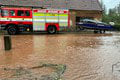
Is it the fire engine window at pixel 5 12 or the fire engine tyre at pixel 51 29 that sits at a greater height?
the fire engine window at pixel 5 12

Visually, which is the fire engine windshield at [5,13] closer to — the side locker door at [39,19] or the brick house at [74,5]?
the side locker door at [39,19]

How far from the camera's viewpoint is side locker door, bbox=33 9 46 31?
2250 cm

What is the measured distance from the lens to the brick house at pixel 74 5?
29.2 m

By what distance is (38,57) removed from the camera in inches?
Result: 402

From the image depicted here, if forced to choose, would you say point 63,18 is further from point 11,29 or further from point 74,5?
point 74,5

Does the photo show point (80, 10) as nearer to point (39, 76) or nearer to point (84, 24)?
point (84, 24)

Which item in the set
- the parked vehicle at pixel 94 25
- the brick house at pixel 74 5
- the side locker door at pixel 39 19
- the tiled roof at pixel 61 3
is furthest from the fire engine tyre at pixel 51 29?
the tiled roof at pixel 61 3

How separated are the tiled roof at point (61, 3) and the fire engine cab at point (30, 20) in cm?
647

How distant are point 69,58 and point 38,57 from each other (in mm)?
1280

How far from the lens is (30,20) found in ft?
73.4

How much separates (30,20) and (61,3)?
974cm

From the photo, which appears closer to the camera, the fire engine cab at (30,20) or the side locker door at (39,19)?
the fire engine cab at (30,20)

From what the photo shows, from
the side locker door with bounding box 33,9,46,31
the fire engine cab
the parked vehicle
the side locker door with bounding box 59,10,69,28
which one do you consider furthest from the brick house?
the side locker door with bounding box 33,9,46,31

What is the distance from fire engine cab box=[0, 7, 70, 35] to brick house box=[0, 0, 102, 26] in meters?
6.21
